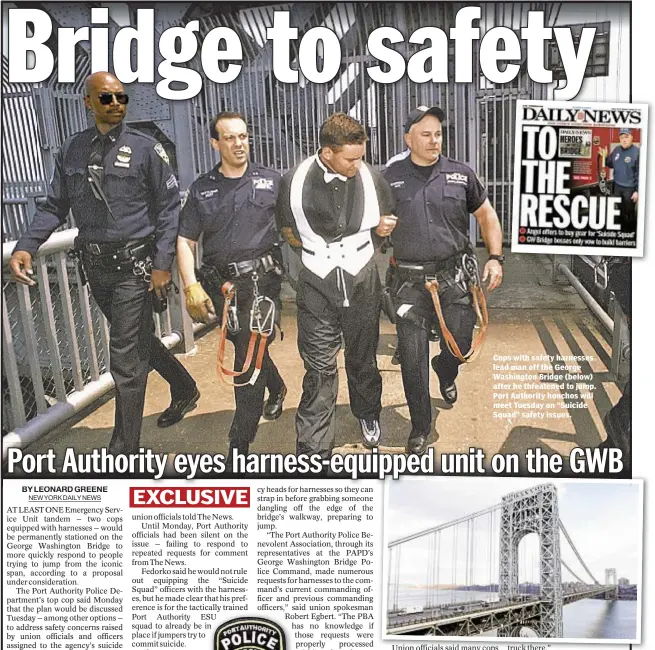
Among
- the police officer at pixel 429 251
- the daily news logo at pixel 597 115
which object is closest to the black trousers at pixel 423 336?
the police officer at pixel 429 251

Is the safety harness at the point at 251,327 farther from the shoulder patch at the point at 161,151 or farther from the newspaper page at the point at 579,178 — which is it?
the newspaper page at the point at 579,178

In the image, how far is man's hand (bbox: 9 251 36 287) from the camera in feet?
6.34

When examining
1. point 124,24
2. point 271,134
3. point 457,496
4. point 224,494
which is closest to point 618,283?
point 457,496

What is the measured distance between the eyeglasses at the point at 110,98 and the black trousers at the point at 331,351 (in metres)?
0.61

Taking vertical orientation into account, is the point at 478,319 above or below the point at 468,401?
above

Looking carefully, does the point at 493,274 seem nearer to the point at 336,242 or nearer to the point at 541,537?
the point at 336,242

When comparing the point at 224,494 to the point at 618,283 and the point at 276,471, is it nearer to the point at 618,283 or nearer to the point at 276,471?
the point at 276,471

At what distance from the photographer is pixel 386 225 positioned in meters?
1.94

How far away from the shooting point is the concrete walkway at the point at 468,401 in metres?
1.96

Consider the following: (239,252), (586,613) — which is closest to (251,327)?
(239,252)

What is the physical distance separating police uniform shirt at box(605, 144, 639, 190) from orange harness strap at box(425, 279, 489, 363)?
1.42 ft

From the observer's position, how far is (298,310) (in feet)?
6.47

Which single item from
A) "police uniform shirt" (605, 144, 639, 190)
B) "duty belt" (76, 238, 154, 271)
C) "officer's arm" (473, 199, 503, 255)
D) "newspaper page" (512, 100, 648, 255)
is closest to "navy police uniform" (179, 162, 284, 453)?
"duty belt" (76, 238, 154, 271)

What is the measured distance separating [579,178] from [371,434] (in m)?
0.82
